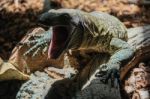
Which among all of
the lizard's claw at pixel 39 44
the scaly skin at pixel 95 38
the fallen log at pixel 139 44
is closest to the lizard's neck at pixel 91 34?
the scaly skin at pixel 95 38

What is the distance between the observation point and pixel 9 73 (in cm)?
320

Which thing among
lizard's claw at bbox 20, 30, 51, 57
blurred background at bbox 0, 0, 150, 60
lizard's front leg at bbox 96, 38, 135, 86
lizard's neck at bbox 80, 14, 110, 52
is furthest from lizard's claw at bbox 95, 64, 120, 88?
blurred background at bbox 0, 0, 150, 60

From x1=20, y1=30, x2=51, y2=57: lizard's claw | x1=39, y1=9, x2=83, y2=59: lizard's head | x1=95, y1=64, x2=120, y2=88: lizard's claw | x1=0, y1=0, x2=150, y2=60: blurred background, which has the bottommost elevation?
x1=0, y1=0, x2=150, y2=60: blurred background

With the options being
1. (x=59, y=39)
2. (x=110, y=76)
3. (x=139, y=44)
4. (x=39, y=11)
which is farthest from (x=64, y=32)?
(x=39, y=11)

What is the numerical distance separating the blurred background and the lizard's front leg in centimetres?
128

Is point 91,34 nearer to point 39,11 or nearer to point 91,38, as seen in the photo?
point 91,38

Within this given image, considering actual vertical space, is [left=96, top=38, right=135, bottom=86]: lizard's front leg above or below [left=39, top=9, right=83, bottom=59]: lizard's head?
below

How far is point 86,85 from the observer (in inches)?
125

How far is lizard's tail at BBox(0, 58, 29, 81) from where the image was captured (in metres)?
3.16

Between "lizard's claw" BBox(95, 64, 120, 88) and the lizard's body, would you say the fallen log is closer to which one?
the lizard's body

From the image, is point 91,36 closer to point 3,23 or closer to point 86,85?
point 86,85

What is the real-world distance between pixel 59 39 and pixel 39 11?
1966 mm

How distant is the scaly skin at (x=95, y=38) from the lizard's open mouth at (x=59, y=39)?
0.09 ft

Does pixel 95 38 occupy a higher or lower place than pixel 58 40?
lower
